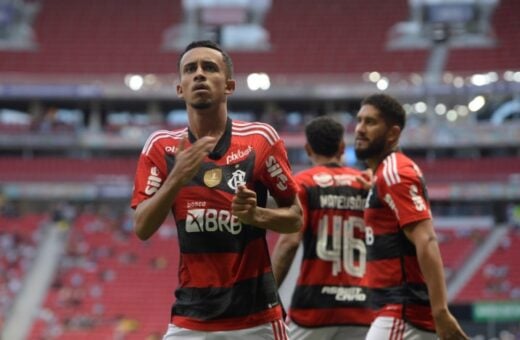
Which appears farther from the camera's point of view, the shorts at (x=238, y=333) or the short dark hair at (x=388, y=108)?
the short dark hair at (x=388, y=108)

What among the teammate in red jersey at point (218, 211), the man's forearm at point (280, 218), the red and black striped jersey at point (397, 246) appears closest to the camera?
the man's forearm at point (280, 218)

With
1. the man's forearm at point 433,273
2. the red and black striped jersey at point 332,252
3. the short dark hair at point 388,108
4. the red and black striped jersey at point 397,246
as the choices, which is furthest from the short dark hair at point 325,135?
the man's forearm at point 433,273

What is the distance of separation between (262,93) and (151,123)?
15.6ft

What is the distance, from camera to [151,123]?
118 ft

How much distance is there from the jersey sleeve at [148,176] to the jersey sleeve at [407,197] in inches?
51.2

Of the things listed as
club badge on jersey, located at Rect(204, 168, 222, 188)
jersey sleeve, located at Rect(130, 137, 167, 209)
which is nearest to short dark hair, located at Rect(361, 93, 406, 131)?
club badge on jersey, located at Rect(204, 168, 222, 188)

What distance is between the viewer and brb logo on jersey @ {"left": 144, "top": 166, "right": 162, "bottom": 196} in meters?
3.96

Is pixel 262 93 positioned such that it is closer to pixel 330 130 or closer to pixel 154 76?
pixel 154 76

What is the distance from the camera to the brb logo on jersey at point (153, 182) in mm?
3965

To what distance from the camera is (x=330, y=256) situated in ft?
19.3

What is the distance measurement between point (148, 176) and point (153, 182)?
4 centimetres

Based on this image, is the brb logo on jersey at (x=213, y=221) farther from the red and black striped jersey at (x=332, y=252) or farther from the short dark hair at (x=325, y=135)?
the short dark hair at (x=325, y=135)

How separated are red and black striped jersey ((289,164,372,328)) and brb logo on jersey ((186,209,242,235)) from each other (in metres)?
2.00

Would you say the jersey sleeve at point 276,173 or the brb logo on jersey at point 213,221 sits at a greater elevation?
the jersey sleeve at point 276,173
